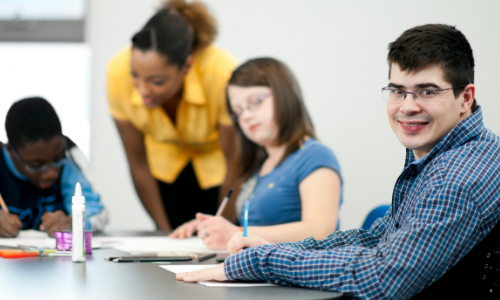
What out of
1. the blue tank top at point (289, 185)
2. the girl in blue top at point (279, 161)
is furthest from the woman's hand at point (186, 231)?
the blue tank top at point (289, 185)

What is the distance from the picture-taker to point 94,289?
0.89 m

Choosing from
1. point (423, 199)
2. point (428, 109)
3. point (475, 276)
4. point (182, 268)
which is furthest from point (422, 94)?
point (182, 268)

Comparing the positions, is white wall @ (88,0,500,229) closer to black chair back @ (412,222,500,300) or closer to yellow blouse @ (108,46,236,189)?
yellow blouse @ (108,46,236,189)

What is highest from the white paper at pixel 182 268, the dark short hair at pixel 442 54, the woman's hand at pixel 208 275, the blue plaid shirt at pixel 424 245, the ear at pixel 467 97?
the dark short hair at pixel 442 54

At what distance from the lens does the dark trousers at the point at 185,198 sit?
2758 millimetres

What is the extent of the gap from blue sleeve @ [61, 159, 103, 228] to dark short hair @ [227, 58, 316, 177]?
650 mm

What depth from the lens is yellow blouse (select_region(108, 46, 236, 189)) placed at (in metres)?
2.67

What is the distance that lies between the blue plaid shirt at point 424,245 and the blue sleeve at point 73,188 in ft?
4.19

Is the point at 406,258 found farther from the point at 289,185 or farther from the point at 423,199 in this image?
the point at 289,185

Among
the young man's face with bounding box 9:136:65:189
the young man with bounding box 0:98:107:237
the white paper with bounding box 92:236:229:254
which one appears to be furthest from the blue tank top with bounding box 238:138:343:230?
the young man's face with bounding box 9:136:65:189

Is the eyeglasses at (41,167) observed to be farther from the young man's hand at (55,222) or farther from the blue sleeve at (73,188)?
the young man's hand at (55,222)

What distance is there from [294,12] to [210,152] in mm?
884

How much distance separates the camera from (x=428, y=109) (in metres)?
0.99

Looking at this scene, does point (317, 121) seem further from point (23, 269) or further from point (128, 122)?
point (23, 269)
